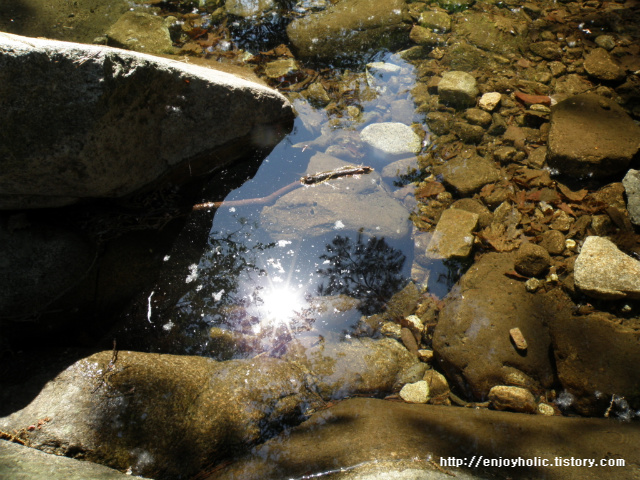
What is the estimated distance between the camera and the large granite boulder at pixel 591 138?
3.01m

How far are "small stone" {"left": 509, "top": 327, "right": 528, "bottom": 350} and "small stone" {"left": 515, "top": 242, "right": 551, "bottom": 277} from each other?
489 millimetres

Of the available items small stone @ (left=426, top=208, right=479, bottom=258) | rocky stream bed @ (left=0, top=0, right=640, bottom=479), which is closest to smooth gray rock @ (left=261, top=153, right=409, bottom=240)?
rocky stream bed @ (left=0, top=0, right=640, bottom=479)

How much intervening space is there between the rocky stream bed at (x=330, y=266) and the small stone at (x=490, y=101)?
2 cm

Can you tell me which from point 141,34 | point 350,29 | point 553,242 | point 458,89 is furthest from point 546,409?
point 141,34

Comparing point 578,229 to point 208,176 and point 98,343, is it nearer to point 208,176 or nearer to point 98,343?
point 208,176

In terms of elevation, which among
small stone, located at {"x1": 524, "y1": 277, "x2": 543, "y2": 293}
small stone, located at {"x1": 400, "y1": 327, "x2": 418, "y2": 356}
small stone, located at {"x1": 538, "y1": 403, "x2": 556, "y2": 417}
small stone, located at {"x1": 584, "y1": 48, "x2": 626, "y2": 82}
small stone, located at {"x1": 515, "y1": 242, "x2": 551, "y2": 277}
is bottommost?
small stone, located at {"x1": 538, "y1": 403, "x2": 556, "y2": 417}

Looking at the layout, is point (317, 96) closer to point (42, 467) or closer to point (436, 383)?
point (436, 383)

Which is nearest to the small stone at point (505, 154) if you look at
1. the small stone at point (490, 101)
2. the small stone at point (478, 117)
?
the small stone at point (478, 117)

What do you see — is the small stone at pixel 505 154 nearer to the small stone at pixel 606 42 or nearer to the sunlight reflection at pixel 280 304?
the small stone at pixel 606 42

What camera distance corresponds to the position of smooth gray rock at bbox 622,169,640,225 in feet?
9.07

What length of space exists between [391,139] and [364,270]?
5.64 feet

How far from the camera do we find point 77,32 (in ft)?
16.3

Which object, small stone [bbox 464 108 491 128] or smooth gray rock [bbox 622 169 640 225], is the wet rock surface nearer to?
smooth gray rock [bbox 622 169 640 225]

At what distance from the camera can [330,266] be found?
3.14 metres
